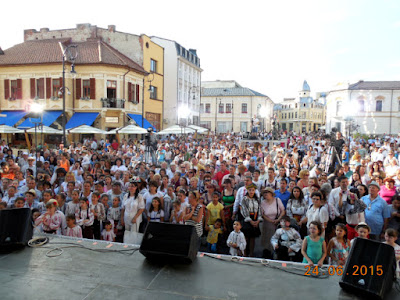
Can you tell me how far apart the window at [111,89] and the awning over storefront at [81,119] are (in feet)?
6.94

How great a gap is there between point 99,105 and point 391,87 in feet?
149

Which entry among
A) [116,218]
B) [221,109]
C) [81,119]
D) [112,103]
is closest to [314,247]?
[116,218]

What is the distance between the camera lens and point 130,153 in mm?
14680

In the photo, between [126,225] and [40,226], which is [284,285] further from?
[40,226]

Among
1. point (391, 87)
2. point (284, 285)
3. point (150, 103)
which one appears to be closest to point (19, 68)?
point (150, 103)

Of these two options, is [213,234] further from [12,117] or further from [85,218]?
[12,117]

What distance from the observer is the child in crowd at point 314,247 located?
15.8ft

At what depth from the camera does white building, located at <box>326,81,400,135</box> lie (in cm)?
4906

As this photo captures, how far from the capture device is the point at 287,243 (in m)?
5.45

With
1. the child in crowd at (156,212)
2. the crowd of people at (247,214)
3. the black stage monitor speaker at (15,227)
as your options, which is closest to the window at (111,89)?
the crowd of people at (247,214)

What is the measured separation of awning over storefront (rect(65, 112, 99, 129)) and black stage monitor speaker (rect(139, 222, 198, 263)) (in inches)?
845

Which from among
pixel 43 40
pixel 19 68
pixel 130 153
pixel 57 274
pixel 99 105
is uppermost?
pixel 43 40

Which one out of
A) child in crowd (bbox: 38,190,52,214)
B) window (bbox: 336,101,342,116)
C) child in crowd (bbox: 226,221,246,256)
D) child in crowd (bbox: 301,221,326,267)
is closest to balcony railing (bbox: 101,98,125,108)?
child in crowd (bbox: 38,190,52,214)

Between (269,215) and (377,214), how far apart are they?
1.95m
